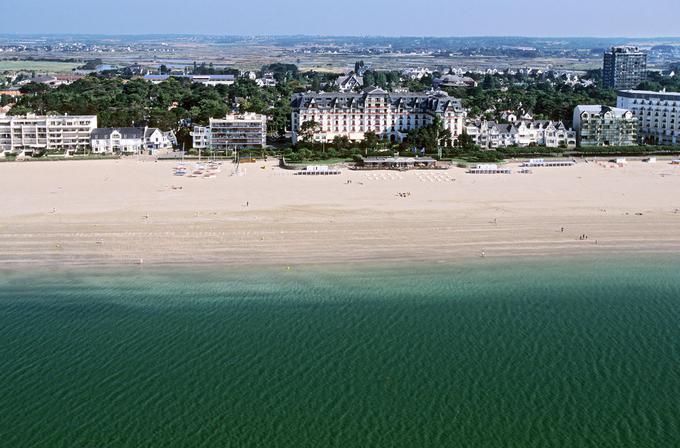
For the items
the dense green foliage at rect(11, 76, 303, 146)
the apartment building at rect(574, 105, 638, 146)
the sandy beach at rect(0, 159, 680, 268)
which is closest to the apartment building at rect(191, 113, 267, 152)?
the dense green foliage at rect(11, 76, 303, 146)

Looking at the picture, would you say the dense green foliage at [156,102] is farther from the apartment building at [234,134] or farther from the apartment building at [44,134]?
the apartment building at [234,134]

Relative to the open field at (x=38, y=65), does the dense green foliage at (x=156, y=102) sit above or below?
below

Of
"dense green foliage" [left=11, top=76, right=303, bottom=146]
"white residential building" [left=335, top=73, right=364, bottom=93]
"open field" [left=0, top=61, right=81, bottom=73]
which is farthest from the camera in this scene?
"open field" [left=0, top=61, right=81, bottom=73]

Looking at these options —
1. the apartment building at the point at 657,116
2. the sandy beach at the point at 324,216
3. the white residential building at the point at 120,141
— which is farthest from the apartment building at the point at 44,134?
the apartment building at the point at 657,116

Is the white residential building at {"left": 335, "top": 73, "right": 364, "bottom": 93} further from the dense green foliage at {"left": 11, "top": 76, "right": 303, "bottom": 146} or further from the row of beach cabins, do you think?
the row of beach cabins

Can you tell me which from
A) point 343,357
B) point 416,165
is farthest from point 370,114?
point 343,357

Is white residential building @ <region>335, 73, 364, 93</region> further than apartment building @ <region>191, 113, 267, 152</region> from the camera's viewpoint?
Yes
